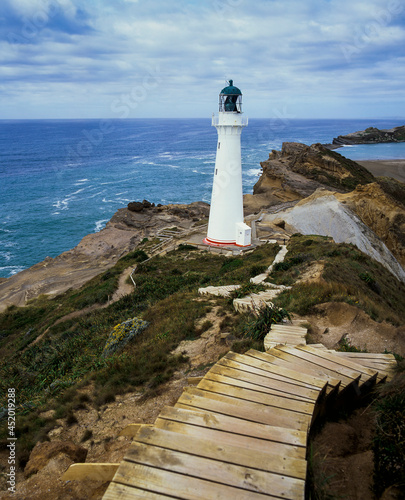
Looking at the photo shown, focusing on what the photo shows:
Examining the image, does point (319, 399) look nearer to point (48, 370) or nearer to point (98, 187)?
point (48, 370)

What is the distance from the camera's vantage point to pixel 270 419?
346cm

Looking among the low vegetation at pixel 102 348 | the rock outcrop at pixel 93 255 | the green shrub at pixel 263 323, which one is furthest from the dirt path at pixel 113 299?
the green shrub at pixel 263 323

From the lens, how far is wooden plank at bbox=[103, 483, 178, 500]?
2631 mm

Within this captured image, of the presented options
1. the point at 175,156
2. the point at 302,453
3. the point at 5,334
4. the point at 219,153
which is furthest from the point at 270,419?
the point at 175,156

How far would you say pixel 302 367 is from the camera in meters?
4.72

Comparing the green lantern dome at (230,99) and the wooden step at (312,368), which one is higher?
the green lantern dome at (230,99)

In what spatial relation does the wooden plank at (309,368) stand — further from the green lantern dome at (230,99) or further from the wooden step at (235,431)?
the green lantern dome at (230,99)

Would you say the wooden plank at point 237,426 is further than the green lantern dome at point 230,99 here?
No

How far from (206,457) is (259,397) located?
1048 millimetres

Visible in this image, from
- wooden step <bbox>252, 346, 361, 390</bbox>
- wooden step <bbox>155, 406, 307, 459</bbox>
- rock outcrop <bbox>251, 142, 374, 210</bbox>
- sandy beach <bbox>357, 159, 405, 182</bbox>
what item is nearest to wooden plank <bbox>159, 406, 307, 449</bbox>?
wooden step <bbox>155, 406, 307, 459</bbox>

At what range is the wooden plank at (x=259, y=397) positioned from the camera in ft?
11.9

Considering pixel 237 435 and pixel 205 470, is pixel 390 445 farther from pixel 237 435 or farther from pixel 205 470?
pixel 205 470

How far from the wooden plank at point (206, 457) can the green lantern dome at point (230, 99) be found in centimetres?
2073

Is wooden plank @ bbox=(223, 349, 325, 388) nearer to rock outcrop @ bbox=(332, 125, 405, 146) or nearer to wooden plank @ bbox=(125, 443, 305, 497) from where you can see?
wooden plank @ bbox=(125, 443, 305, 497)
